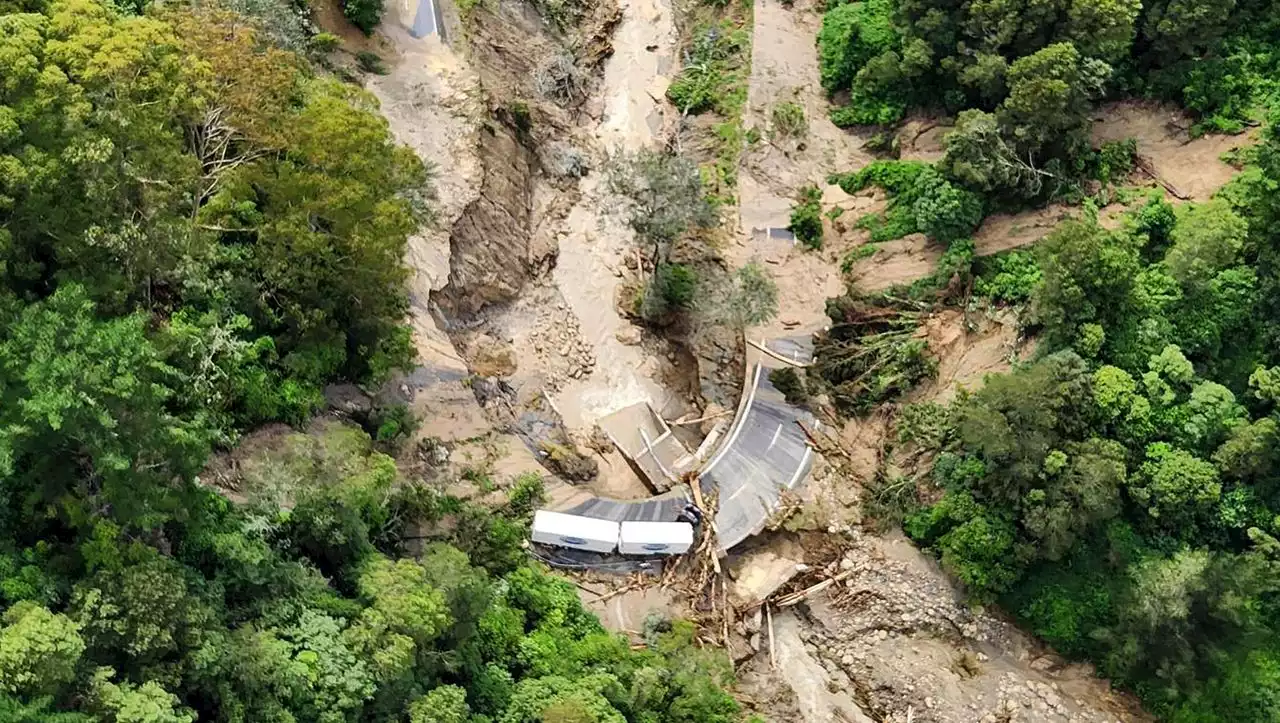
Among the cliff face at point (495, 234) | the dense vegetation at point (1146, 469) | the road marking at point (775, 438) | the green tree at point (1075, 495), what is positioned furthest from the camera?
the cliff face at point (495, 234)

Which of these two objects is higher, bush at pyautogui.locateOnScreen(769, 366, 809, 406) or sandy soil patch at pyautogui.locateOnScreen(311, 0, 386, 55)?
sandy soil patch at pyautogui.locateOnScreen(311, 0, 386, 55)

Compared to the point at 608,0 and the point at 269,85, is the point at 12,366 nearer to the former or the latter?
the point at 269,85

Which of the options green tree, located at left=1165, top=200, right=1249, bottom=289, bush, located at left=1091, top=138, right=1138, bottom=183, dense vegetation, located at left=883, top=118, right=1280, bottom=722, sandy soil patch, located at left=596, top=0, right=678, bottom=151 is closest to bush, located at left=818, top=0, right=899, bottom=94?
sandy soil patch, located at left=596, top=0, right=678, bottom=151

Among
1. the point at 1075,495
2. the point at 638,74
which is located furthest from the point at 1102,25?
the point at 638,74

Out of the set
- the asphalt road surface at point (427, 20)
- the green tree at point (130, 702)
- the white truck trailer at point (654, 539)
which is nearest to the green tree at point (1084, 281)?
the white truck trailer at point (654, 539)

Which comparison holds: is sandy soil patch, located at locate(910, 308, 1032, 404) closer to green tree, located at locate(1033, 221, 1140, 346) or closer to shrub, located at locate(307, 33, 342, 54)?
green tree, located at locate(1033, 221, 1140, 346)

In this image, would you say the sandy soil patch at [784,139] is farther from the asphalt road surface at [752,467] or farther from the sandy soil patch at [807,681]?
the sandy soil patch at [807,681]

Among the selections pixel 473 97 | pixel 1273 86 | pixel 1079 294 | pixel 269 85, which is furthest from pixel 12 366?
pixel 1273 86

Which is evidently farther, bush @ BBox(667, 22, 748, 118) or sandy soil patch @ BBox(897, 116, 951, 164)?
bush @ BBox(667, 22, 748, 118)
